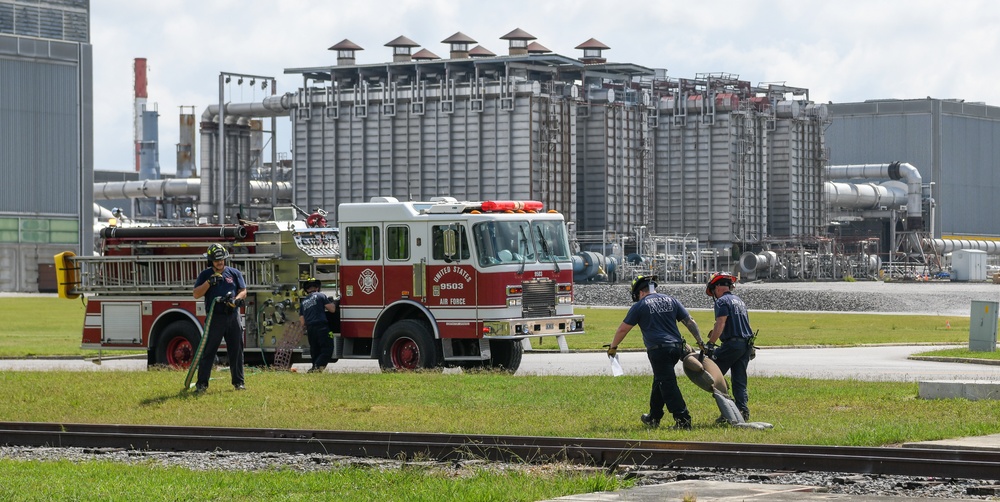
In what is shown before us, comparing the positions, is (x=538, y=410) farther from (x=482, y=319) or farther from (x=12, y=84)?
(x=12, y=84)

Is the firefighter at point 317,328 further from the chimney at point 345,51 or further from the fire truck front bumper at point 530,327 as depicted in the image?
the chimney at point 345,51

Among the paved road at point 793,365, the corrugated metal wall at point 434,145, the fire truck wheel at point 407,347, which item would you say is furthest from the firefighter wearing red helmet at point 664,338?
the corrugated metal wall at point 434,145

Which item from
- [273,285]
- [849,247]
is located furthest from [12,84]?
[273,285]

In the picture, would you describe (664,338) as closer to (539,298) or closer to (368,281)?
(539,298)

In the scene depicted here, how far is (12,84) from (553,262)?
70.6 metres

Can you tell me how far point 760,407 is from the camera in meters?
17.7

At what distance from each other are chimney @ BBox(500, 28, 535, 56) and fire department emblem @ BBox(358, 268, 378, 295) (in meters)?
60.0

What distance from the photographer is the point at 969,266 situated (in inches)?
3593

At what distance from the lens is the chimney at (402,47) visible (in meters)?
85.8

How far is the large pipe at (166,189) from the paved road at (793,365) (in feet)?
202

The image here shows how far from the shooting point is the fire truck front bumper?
23078mm

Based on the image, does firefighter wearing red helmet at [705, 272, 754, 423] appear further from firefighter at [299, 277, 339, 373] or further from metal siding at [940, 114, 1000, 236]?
metal siding at [940, 114, 1000, 236]

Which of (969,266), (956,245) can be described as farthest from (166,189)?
(956,245)

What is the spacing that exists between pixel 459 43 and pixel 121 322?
60203mm
